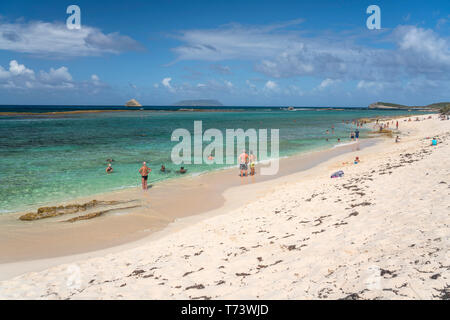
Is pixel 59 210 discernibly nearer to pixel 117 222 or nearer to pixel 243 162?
pixel 117 222

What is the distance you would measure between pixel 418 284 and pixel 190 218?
8.57m

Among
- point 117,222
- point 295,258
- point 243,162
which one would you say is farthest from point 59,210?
point 243,162

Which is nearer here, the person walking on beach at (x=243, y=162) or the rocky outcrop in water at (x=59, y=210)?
the rocky outcrop in water at (x=59, y=210)

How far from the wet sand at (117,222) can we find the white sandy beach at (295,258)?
1169 mm

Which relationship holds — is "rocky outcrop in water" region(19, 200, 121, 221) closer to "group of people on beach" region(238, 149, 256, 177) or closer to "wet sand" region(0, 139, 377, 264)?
"wet sand" region(0, 139, 377, 264)

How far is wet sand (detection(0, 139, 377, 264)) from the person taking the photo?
926cm

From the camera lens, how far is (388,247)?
5.85 m

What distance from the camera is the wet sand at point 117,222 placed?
9.26 m

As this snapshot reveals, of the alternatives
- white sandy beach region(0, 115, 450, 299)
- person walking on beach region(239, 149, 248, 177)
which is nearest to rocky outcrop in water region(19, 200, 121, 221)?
white sandy beach region(0, 115, 450, 299)

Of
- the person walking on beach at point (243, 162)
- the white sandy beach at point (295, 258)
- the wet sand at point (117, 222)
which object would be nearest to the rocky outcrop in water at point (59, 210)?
the wet sand at point (117, 222)

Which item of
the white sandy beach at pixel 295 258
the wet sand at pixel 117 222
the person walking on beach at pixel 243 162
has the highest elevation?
the person walking on beach at pixel 243 162

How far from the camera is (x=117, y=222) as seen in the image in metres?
11.3

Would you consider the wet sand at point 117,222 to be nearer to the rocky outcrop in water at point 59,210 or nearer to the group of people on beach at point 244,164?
the rocky outcrop in water at point 59,210

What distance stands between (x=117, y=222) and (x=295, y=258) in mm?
7632
